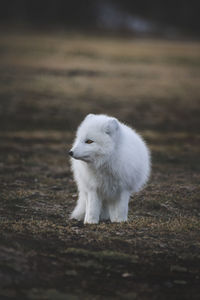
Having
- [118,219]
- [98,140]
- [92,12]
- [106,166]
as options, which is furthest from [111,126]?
[92,12]

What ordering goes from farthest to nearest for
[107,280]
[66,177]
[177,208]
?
1. [66,177]
2. [177,208]
3. [107,280]

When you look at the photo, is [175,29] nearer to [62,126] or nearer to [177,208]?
[62,126]

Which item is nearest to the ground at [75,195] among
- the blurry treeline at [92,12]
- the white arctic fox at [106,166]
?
the white arctic fox at [106,166]

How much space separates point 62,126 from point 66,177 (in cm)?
798

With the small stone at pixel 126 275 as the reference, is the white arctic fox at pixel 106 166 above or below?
above

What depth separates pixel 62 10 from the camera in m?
66.0

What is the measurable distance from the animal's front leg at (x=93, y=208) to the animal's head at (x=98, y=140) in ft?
2.15

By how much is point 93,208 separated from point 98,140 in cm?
114

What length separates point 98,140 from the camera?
709cm

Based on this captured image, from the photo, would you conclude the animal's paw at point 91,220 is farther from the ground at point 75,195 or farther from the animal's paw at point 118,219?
the animal's paw at point 118,219

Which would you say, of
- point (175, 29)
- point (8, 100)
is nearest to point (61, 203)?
point (8, 100)

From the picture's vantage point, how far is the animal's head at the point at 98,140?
702 cm

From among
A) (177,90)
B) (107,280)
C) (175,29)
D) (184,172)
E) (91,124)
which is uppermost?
(175,29)

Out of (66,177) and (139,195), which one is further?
(66,177)
